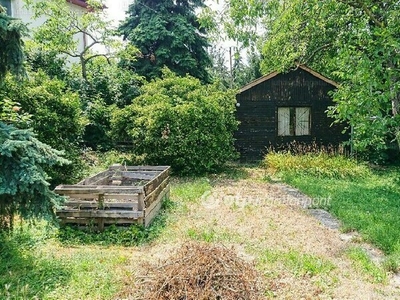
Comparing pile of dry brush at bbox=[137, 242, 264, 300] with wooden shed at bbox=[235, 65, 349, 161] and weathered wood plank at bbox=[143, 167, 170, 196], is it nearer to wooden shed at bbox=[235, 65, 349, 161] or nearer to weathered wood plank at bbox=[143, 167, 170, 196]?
weathered wood plank at bbox=[143, 167, 170, 196]

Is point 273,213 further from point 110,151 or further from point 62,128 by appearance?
point 110,151

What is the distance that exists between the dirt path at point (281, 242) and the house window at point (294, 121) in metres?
5.88

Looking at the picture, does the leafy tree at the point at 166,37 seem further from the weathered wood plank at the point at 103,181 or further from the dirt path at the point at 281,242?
the dirt path at the point at 281,242

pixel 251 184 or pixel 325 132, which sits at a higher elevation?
pixel 325 132

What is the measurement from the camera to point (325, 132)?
13414 mm

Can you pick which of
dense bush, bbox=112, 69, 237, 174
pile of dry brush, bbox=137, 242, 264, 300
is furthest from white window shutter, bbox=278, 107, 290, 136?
pile of dry brush, bbox=137, 242, 264, 300

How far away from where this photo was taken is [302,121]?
13.4m

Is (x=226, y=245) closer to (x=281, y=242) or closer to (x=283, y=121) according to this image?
(x=281, y=242)

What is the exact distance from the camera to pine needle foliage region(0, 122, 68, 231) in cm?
345

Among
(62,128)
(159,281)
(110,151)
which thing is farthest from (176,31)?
(159,281)

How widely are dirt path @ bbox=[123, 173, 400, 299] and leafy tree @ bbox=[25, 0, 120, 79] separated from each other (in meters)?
8.98

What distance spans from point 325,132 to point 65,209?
11.0 meters

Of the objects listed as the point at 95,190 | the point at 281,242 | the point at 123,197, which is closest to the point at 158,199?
the point at 123,197

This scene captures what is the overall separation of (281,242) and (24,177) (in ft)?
11.1
